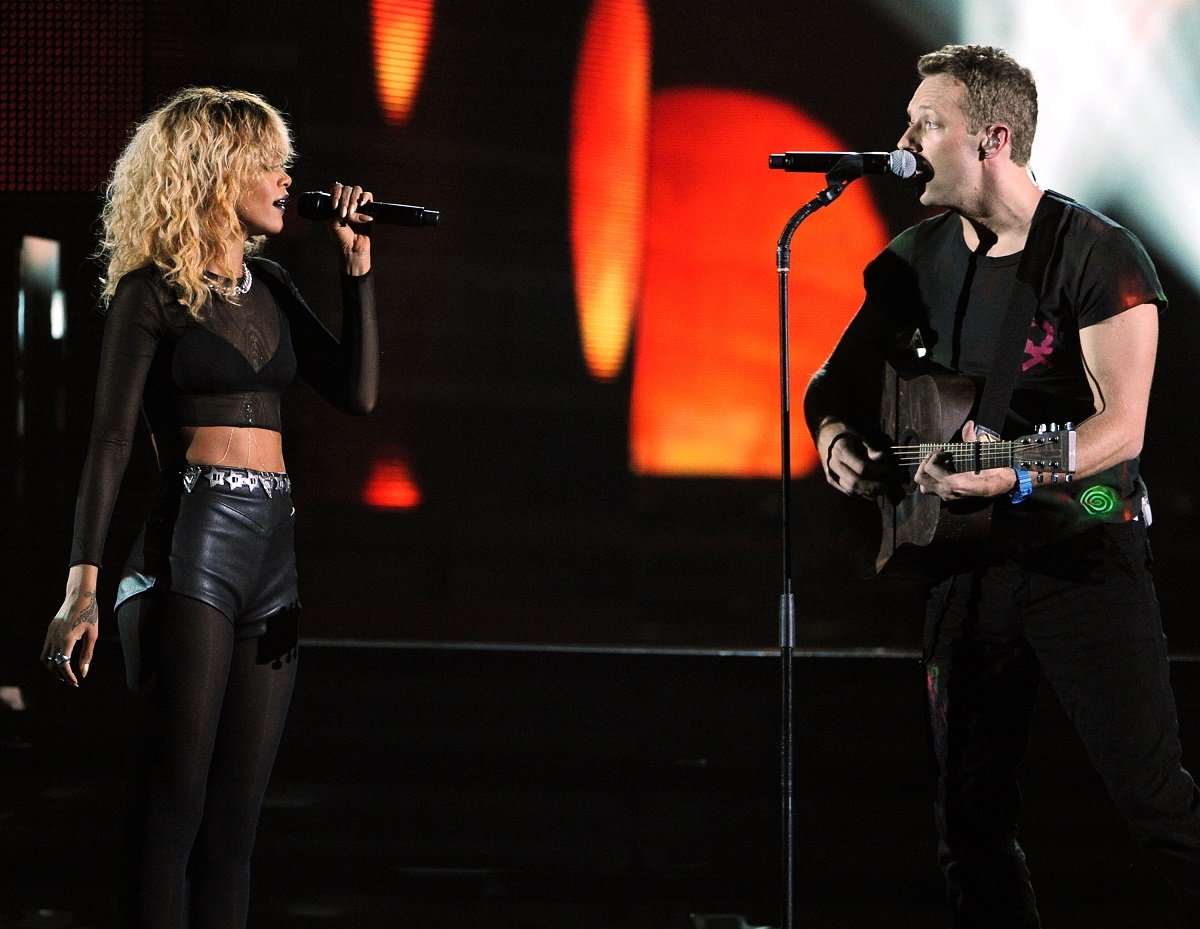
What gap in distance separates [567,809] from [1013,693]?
6.07 feet

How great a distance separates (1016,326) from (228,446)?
1279mm

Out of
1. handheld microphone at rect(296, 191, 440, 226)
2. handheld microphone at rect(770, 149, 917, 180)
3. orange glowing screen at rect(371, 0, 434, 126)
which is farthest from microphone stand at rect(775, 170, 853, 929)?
orange glowing screen at rect(371, 0, 434, 126)

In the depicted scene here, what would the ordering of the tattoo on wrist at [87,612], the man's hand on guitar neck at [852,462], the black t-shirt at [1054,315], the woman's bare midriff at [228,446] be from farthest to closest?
1. the man's hand on guitar neck at [852,462]
2. the black t-shirt at [1054,315]
3. the woman's bare midriff at [228,446]
4. the tattoo on wrist at [87,612]

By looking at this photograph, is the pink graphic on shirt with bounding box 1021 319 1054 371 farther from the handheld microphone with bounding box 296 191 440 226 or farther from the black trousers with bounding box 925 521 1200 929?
the handheld microphone with bounding box 296 191 440 226

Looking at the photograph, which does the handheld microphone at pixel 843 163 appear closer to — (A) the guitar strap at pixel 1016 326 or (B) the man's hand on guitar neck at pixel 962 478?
(A) the guitar strap at pixel 1016 326

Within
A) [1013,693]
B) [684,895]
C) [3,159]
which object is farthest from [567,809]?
[3,159]

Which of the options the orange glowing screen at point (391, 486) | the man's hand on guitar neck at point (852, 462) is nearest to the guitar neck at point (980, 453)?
the man's hand on guitar neck at point (852, 462)

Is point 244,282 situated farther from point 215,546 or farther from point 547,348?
point 547,348

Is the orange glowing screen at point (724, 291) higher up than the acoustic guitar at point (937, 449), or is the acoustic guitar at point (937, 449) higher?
the orange glowing screen at point (724, 291)

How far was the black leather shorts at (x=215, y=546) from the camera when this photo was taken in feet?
6.04

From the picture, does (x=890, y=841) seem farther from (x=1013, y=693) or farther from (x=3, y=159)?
(x=3, y=159)

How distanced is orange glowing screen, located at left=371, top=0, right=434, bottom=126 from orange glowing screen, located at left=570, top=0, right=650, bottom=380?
1.99 ft

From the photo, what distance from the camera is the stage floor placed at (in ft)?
9.61

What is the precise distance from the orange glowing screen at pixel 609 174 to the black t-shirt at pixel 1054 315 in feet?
8.59
